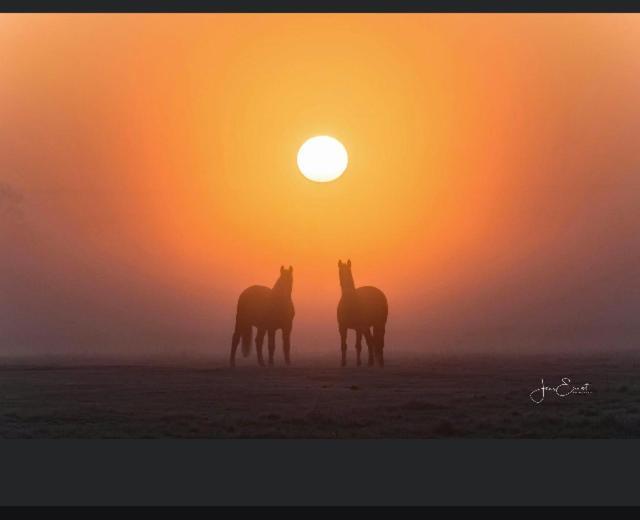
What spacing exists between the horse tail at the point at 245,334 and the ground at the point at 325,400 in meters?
0.14

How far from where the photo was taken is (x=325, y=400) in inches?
387

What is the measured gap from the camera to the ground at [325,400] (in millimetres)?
9516

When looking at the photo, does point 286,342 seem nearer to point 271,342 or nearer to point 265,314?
point 271,342

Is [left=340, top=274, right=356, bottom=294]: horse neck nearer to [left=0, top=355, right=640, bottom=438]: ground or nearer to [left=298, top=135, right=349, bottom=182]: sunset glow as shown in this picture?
[left=0, top=355, right=640, bottom=438]: ground

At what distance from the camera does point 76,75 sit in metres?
10.2

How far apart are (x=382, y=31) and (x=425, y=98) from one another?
0.82 meters

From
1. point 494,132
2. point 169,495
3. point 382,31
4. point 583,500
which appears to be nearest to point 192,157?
point 382,31

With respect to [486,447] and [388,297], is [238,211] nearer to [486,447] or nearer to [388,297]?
[388,297]

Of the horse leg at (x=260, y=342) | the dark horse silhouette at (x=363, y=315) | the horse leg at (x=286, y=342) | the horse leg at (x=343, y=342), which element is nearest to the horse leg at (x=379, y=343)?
the dark horse silhouette at (x=363, y=315)

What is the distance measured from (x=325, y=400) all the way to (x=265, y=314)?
114 centimetres

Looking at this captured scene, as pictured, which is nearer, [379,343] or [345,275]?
[345,275]
